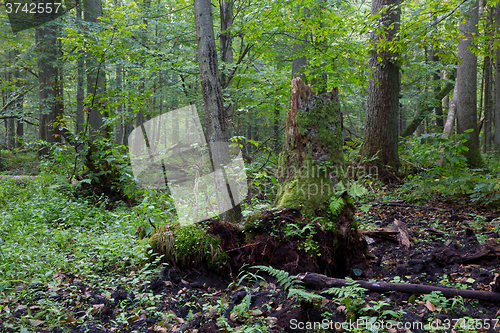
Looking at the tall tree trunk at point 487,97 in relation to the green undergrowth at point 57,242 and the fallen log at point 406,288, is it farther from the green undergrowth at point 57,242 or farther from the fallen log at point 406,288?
the green undergrowth at point 57,242

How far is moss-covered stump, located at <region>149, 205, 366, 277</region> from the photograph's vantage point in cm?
389

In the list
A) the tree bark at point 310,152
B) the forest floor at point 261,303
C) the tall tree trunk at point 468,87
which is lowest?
the forest floor at point 261,303

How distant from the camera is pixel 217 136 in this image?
227 inches

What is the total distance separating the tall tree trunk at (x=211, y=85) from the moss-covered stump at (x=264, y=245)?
151 cm

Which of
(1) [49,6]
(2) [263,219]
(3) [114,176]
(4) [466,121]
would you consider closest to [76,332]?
(2) [263,219]

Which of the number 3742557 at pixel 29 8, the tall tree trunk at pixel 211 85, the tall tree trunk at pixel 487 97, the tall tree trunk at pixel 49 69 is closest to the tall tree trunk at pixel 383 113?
the tall tree trunk at pixel 211 85

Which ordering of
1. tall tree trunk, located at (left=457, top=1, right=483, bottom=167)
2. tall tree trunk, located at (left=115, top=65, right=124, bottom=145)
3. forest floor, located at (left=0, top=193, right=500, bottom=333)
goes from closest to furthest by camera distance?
1. forest floor, located at (left=0, top=193, right=500, bottom=333)
2. tall tree trunk, located at (left=115, top=65, right=124, bottom=145)
3. tall tree trunk, located at (left=457, top=1, right=483, bottom=167)

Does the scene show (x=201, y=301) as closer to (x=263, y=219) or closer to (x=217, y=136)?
(x=263, y=219)

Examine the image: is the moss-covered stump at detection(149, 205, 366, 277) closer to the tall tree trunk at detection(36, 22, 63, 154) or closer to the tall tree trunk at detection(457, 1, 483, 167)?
the tall tree trunk at detection(457, 1, 483, 167)

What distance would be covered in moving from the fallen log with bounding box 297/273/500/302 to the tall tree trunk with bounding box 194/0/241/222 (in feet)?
8.85

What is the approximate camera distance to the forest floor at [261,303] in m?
2.60

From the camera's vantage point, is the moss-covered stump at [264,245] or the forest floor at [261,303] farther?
the moss-covered stump at [264,245]

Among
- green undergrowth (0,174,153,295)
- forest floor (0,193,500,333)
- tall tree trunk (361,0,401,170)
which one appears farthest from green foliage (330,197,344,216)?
tall tree trunk (361,0,401,170)

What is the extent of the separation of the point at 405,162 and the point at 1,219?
10.0m
